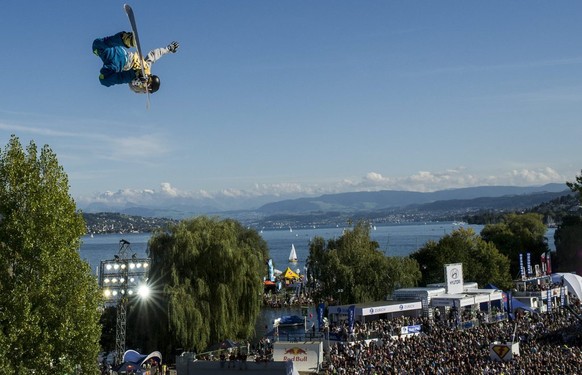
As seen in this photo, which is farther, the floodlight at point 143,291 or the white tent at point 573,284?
the white tent at point 573,284

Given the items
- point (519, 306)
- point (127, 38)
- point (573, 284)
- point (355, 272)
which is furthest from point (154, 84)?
point (573, 284)

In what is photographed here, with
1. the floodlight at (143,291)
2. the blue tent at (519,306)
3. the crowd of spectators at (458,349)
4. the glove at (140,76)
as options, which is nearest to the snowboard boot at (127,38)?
the glove at (140,76)

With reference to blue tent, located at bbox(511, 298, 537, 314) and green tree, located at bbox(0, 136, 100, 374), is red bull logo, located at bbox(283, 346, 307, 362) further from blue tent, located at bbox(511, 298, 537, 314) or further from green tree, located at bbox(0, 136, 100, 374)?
blue tent, located at bbox(511, 298, 537, 314)

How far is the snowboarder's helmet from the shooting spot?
43.1ft

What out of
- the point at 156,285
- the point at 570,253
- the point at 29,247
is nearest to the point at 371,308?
the point at 156,285

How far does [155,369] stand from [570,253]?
178 feet

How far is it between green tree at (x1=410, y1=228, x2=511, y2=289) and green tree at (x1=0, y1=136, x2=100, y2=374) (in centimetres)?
4567

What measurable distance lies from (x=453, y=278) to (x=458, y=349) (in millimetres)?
13420

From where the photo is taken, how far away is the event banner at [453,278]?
A: 42156 mm

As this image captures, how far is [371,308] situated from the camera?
36531mm

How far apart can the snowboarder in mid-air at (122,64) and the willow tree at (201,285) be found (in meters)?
22.8

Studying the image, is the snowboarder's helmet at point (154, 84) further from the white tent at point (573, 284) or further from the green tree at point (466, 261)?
the green tree at point (466, 261)

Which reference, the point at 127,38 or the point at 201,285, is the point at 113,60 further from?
the point at 201,285

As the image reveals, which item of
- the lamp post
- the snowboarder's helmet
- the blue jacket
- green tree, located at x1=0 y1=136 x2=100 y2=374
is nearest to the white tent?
the lamp post
